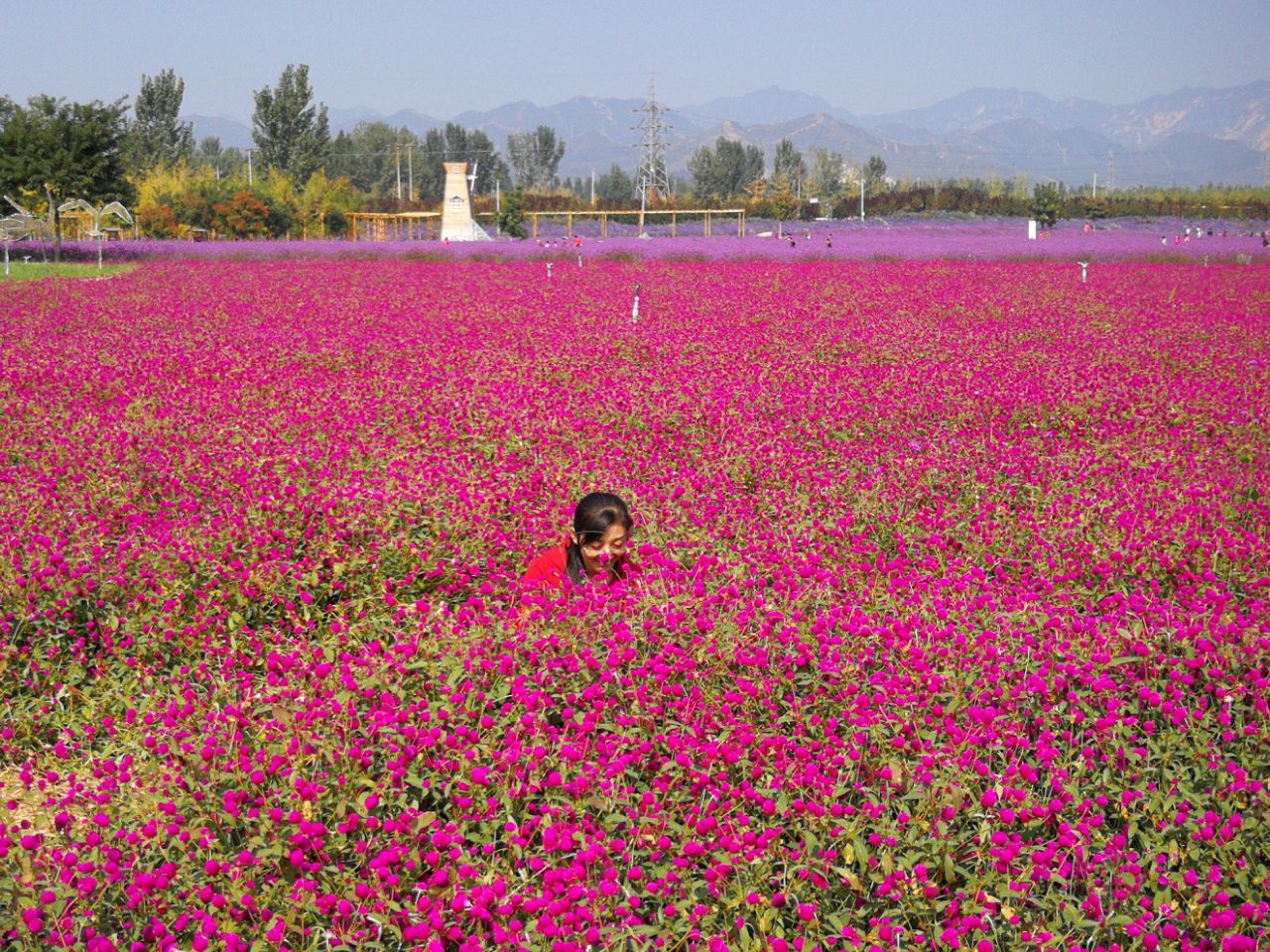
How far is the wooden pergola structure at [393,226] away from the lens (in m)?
55.8

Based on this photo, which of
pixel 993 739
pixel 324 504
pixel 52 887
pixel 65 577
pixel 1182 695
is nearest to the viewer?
pixel 52 887

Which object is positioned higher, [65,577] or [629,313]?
[629,313]

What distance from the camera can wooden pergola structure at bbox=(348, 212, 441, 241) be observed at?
5581 cm

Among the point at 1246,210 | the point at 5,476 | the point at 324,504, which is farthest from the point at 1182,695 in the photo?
the point at 1246,210

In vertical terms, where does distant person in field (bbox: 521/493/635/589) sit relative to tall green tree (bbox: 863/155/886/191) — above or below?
below

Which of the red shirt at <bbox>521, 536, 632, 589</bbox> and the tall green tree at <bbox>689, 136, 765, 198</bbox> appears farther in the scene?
the tall green tree at <bbox>689, 136, 765, 198</bbox>

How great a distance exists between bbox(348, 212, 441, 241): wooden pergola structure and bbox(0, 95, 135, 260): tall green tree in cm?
1436

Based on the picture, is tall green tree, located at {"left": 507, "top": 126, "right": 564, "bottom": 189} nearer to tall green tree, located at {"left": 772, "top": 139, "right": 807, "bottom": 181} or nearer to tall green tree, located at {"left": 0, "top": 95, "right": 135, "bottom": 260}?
tall green tree, located at {"left": 772, "top": 139, "right": 807, "bottom": 181}

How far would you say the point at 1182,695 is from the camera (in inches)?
128

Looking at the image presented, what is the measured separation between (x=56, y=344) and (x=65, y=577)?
29.7 ft

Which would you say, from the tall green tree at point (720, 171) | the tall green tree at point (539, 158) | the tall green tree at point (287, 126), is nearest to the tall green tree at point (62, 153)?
the tall green tree at point (287, 126)

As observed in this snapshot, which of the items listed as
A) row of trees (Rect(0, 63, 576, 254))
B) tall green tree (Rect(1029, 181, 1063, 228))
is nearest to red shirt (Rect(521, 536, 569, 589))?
row of trees (Rect(0, 63, 576, 254))

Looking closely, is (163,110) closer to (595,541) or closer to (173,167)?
(173,167)

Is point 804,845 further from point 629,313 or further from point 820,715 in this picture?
point 629,313
